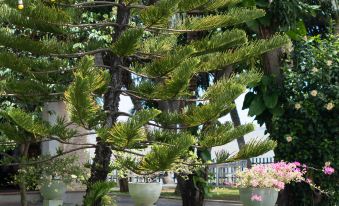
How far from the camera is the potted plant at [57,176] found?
20.2 feet

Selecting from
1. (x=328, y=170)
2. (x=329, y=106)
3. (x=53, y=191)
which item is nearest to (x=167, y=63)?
(x=328, y=170)

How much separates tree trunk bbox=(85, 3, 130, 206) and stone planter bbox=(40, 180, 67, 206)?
8.01 ft

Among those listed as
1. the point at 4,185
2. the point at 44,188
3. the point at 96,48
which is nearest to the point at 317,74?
the point at 96,48

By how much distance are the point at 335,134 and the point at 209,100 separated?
273 centimetres

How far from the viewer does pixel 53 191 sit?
693 cm

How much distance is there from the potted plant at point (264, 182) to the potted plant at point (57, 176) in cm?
181

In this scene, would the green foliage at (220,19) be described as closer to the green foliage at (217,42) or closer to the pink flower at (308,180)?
the green foliage at (217,42)

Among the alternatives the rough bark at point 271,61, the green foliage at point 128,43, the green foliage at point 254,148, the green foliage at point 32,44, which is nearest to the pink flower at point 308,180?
the rough bark at point 271,61

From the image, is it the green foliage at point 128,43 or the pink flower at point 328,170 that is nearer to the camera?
the green foliage at point 128,43

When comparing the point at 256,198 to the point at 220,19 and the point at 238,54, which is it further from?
the point at 220,19

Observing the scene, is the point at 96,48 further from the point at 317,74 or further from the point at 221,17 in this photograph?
the point at 317,74

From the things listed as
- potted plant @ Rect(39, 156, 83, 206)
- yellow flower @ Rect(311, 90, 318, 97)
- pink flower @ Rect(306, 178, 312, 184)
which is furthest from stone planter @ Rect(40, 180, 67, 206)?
yellow flower @ Rect(311, 90, 318, 97)

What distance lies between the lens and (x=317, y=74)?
7.02 meters

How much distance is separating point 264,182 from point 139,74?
77.6 inches
